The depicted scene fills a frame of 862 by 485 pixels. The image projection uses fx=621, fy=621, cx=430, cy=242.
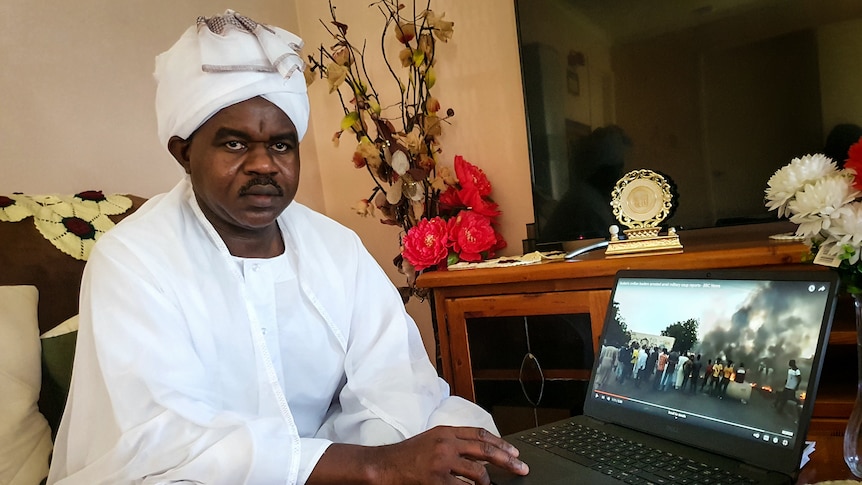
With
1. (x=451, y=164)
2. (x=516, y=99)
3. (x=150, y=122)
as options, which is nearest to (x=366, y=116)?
(x=451, y=164)

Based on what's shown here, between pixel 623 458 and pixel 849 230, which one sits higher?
pixel 849 230

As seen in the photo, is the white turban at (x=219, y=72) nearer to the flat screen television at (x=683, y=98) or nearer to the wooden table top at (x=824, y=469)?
the flat screen television at (x=683, y=98)

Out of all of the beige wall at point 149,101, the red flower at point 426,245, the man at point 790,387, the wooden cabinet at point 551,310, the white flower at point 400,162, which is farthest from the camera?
the white flower at point 400,162

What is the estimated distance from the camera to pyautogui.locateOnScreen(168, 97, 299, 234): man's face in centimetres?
102

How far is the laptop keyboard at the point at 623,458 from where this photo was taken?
2.29 feet

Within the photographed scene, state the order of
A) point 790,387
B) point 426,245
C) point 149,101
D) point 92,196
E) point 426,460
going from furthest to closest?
point 149,101 < point 426,245 < point 92,196 < point 426,460 < point 790,387

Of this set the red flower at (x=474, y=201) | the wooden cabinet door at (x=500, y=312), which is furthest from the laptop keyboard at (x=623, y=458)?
the red flower at (x=474, y=201)

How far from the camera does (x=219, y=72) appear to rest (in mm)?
995

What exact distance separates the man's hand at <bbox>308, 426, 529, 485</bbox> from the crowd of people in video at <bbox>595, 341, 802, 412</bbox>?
8.4 inches

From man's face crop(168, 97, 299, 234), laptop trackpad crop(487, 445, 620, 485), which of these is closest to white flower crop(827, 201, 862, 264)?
laptop trackpad crop(487, 445, 620, 485)

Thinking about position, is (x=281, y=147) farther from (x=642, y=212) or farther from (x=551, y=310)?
(x=642, y=212)

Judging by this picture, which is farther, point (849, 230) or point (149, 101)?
point (149, 101)

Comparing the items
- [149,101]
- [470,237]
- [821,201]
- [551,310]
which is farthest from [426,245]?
[821,201]

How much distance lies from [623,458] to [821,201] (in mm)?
387
